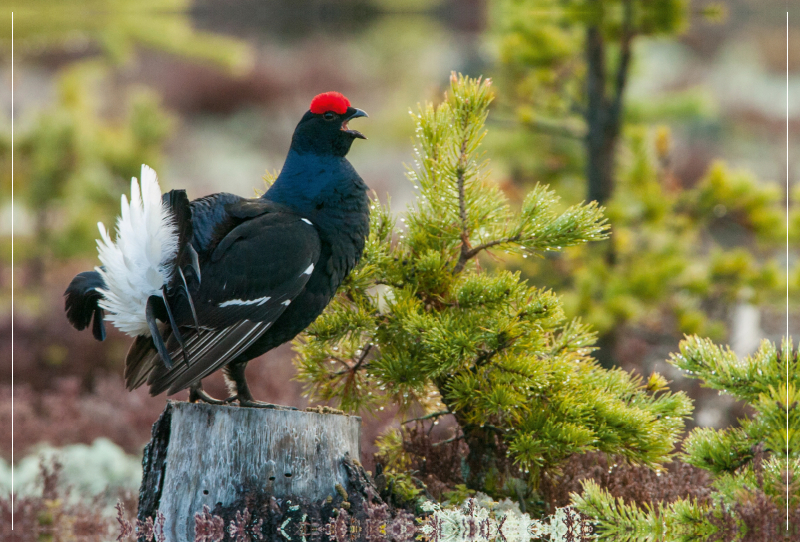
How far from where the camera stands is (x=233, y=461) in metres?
1.85

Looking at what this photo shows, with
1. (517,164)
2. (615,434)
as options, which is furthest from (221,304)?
(517,164)

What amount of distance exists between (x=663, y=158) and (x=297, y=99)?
9.73 meters

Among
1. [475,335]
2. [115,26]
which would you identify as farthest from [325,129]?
[115,26]

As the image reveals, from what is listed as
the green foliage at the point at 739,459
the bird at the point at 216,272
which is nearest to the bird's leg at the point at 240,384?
the bird at the point at 216,272

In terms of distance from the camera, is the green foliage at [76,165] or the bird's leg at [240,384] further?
the green foliage at [76,165]

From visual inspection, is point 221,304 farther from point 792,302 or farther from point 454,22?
point 454,22

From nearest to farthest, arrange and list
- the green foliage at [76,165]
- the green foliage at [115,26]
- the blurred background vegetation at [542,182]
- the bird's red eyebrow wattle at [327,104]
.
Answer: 1. the bird's red eyebrow wattle at [327,104]
2. the blurred background vegetation at [542,182]
3. the green foliage at [115,26]
4. the green foliage at [76,165]

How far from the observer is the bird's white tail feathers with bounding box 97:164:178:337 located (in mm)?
1874

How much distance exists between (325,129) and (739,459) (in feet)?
4.60

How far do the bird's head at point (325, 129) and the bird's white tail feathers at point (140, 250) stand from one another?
486 mm

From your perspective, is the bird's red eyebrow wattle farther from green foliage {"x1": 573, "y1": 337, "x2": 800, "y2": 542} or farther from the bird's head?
green foliage {"x1": 573, "y1": 337, "x2": 800, "y2": 542}

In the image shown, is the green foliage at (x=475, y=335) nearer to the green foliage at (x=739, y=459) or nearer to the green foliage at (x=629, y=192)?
the green foliage at (x=739, y=459)

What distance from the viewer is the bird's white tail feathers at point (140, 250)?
6.15 ft

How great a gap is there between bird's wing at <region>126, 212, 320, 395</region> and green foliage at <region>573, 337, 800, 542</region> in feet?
2.91
